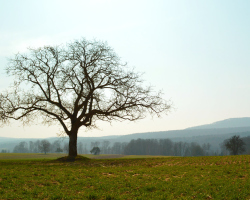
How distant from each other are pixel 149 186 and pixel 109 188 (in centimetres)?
210

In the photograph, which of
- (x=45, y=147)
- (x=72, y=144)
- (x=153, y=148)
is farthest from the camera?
(x=153, y=148)

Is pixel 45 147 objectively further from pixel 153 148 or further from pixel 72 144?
pixel 72 144

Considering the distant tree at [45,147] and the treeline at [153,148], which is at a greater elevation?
the distant tree at [45,147]

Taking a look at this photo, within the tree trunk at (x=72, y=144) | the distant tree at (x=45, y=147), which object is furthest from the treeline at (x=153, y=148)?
the tree trunk at (x=72, y=144)

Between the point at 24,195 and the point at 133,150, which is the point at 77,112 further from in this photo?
the point at 133,150

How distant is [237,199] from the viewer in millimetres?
9859

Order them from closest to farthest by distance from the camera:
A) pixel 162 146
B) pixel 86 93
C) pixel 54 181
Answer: pixel 54 181 → pixel 86 93 → pixel 162 146

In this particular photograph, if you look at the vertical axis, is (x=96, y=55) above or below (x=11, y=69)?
above

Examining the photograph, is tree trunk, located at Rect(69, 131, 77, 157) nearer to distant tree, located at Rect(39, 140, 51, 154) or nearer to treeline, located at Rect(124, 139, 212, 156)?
distant tree, located at Rect(39, 140, 51, 154)

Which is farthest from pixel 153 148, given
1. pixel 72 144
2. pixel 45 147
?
pixel 72 144

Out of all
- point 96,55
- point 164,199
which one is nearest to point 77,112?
Answer: point 96,55

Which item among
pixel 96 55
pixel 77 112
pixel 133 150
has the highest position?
pixel 96 55

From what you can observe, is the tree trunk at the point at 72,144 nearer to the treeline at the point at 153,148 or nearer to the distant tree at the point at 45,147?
the distant tree at the point at 45,147

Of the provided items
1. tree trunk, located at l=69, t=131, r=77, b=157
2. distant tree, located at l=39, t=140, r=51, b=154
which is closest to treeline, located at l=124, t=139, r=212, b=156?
distant tree, located at l=39, t=140, r=51, b=154
